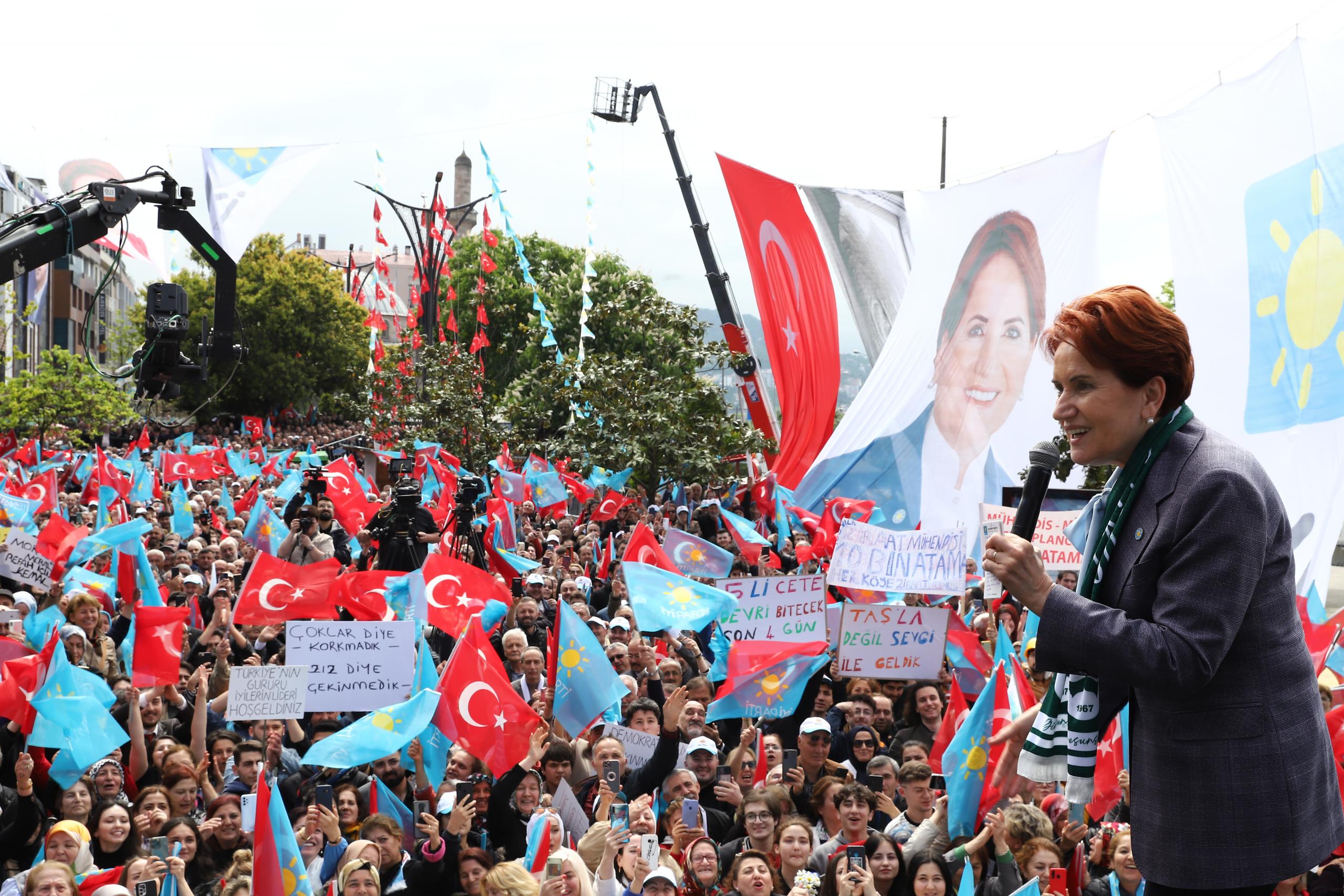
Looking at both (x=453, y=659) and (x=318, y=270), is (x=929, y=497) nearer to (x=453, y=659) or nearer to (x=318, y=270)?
(x=453, y=659)

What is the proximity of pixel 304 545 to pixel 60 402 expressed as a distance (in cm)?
2937

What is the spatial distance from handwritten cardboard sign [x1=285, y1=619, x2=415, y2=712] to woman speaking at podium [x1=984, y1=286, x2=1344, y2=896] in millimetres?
6624

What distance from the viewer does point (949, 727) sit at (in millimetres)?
7566

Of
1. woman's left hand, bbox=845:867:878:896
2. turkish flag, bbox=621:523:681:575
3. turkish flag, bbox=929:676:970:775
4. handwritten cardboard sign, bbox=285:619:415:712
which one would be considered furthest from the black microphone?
turkish flag, bbox=621:523:681:575

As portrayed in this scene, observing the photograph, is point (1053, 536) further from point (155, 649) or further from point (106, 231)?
point (106, 231)

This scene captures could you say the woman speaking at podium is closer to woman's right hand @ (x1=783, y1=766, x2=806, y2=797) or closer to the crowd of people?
the crowd of people

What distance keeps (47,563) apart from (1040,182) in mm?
17094

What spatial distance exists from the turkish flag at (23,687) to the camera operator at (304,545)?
5.85m

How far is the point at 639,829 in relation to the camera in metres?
6.12

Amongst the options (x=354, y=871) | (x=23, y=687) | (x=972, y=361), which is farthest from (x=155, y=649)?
(x=972, y=361)

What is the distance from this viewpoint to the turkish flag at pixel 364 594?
10.4m

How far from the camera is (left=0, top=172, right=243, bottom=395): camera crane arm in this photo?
871 centimetres

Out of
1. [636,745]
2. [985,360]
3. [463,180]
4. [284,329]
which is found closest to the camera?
[636,745]

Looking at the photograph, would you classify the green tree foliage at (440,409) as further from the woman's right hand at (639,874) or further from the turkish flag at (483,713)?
the woman's right hand at (639,874)
